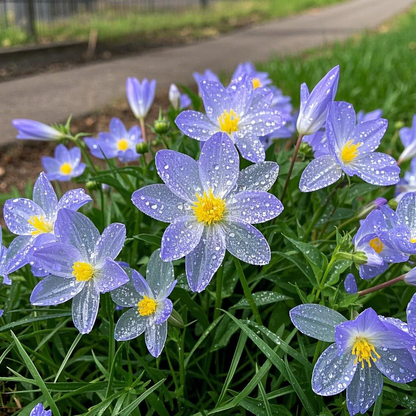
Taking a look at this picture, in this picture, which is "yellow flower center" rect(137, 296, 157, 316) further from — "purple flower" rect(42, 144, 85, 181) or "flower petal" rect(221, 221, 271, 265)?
"purple flower" rect(42, 144, 85, 181)

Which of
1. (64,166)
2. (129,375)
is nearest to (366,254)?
(129,375)

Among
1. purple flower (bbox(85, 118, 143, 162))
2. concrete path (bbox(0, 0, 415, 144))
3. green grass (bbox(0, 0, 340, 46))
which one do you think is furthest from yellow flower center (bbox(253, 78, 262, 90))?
green grass (bbox(0, 0, 340, 46))

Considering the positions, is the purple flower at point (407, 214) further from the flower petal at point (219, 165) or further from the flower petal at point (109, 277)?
the flower petal at point (109, 277)

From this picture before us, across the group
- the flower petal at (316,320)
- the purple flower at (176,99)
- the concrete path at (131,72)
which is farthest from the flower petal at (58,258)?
the concrete path at (131,72)

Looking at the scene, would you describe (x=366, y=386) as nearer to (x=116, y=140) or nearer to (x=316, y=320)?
(x=316, y=320)

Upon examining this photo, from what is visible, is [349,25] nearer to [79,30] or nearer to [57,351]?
[79,30]

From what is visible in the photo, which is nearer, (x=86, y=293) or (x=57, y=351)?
(x=86, y=293)

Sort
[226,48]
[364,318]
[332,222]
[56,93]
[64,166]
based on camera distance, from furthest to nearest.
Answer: [226,48] < [56,93] < [64,166] < [332,222] < [364,318]
